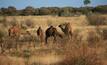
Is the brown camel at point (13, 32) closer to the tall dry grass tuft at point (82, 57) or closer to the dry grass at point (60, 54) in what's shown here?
the dry grass at point (60, 54)

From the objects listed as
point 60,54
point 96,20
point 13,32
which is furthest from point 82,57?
point 96,20

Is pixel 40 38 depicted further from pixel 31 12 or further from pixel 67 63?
pixel 31 12

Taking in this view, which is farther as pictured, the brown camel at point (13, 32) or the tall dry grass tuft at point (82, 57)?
the brown camel at point (13, 32)

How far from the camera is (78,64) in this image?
83.5ft

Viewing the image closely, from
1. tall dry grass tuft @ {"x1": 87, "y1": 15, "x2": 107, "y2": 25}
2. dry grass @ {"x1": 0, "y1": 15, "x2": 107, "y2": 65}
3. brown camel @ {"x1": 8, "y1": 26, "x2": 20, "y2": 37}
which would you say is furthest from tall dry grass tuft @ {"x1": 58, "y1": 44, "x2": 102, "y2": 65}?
tall dry grass tuft @ {"x1": 87, "y1": 15, "x2": 107, "y2": 25}

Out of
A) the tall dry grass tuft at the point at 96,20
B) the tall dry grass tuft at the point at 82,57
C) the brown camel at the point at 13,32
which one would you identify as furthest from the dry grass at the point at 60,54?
the tall dry grass tuft at the point at 96,20

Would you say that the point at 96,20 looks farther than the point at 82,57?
Yes

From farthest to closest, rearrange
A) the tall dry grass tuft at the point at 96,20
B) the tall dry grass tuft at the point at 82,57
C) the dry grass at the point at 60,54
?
the tall dry grass tuft at the point at 96,20 < the dry grass at the point at 60,54 < the tall dry grass tuft at the point at 82,57

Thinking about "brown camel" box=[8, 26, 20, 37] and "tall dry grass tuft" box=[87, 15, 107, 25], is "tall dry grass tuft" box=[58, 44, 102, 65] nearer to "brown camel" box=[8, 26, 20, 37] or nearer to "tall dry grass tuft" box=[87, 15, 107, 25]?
"brown camel" box=[8, 26, 20, 37]

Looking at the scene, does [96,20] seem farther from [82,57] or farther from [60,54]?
[82,57]

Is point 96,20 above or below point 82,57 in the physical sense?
below

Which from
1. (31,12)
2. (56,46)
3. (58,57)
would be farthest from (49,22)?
(58,57)

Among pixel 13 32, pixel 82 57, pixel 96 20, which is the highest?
pixel 82 57

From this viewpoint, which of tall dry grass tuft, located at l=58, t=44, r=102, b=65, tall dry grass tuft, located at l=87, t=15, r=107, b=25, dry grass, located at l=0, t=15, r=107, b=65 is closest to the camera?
tall dry grass tuft, located at l=58, t=44, r=102, b=65
